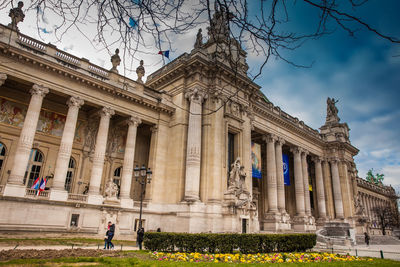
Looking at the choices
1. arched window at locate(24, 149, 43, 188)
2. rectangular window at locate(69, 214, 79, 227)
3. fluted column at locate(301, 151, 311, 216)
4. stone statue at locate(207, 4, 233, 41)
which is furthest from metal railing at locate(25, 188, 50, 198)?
fluted column at locate(301, 151, 311, 216)

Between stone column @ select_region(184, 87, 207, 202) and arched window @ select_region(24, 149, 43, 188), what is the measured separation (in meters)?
11.7

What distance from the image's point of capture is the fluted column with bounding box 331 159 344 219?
4184 centimetres

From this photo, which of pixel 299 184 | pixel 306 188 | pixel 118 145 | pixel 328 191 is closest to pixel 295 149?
pixel 299 184

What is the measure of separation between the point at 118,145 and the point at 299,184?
2419 centimetres

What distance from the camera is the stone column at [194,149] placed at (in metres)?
21.6

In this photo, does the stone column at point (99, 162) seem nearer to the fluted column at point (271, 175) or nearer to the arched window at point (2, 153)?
the arched window at point (2, 153)

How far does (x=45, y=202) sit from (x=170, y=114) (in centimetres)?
1278

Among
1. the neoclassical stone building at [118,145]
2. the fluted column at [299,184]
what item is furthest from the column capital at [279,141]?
the neoclassical stone building at [118,145]

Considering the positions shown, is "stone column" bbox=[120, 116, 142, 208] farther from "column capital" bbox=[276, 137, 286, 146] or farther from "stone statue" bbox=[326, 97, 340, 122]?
"stone statue" bbox=[326, 97, 340, 122]

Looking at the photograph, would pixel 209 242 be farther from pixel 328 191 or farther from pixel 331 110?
pixel 331 110

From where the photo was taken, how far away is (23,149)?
17.7 meters

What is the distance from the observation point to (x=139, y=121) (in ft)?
79.5

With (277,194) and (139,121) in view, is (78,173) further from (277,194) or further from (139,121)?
(277,194)

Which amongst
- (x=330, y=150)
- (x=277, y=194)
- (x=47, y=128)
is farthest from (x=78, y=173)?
(x=330, y=150)
